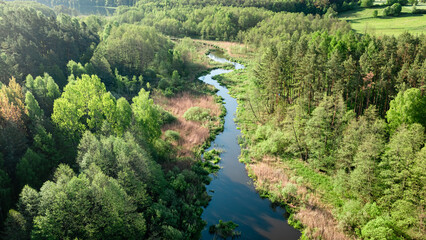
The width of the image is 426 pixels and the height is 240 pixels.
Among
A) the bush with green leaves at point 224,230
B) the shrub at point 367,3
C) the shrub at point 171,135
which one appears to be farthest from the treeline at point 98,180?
the shrub at point 367,3

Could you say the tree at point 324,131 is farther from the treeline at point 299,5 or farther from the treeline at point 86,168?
the treeline at point 299,5

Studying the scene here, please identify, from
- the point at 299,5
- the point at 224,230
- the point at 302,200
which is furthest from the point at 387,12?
the point at 224,230

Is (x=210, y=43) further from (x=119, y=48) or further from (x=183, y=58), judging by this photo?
(x=119, y=48)

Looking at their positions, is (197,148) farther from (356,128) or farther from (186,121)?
(356,128)

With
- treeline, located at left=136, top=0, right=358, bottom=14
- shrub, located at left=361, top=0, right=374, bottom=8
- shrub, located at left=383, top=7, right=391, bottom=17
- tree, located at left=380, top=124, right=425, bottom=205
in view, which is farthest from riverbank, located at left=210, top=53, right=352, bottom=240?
treeline, located at left=136, top=0, right=358, bottom=14

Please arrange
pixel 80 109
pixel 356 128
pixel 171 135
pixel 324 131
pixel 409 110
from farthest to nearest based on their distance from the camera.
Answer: pixel 171 135
pixel 80 109
pixel 324 131
pixel 409 110
pixel 356 128

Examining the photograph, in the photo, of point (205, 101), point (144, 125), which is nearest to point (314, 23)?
point (205, 101)
